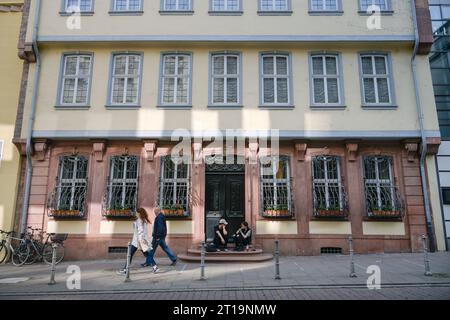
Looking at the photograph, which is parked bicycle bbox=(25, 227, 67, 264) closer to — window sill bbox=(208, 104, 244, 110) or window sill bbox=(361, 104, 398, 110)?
window sill bbox=(208, 104, 244, 110)

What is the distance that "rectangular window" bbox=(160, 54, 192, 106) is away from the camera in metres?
13.7

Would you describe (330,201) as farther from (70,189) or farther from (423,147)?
(70,189)

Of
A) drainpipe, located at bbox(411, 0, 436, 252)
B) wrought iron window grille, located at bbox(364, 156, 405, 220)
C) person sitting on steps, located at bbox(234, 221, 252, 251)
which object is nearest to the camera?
person sitting on steps, located at bbox(234, 221, 252, 251)

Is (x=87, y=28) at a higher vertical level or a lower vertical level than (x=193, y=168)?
higher

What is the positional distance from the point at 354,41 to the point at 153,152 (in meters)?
8.65

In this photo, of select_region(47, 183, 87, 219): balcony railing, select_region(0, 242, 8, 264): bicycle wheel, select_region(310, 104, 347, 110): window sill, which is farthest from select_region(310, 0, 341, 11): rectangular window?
select_region(0, 242, 8, 264): bicycle wheel

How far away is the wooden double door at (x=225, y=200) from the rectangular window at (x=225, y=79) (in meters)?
2.82

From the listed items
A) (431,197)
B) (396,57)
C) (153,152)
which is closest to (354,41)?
(396,57)

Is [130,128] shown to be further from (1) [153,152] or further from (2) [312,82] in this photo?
(2) [312,82]

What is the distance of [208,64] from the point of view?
45.8ft

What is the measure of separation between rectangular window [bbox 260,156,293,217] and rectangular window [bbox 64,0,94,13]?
9184mm

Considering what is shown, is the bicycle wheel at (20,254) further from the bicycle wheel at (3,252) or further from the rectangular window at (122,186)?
the rectangular window at (122,186)

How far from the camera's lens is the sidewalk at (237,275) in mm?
8016

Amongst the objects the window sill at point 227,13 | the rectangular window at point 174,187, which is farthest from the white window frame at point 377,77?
the rectangular window at point 174,187
